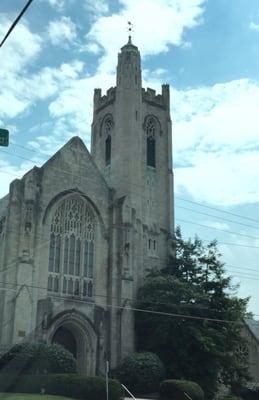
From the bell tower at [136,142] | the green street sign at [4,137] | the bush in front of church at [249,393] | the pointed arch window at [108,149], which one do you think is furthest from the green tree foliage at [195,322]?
the green street sign at [4,137]

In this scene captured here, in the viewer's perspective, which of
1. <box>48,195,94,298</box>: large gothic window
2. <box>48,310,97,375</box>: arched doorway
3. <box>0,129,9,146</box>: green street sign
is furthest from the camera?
<box>48,195,94,298</box>: large gothic window

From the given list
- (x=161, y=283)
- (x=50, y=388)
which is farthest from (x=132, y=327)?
(x=50, y=388)

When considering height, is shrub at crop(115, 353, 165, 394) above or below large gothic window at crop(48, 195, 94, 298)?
below

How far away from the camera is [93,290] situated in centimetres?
4178

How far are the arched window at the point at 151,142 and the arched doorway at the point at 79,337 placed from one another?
17248mm

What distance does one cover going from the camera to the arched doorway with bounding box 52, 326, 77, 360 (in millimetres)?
40875

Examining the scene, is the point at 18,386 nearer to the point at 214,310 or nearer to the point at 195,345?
the point at 195,345

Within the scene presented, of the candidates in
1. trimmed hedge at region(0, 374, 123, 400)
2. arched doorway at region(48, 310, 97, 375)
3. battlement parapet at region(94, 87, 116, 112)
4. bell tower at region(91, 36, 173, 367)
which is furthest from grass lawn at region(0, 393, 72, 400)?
battlement parapet at region(94, 87, 116, 112)

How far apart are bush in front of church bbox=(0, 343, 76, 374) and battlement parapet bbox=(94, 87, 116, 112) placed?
89.2 ft

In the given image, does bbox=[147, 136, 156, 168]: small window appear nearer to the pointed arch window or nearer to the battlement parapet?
the pointed arch window

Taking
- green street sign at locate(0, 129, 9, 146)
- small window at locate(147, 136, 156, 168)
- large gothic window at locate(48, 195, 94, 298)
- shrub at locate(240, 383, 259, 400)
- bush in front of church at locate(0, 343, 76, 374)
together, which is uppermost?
small window at locate(147, 136, 156, 168)

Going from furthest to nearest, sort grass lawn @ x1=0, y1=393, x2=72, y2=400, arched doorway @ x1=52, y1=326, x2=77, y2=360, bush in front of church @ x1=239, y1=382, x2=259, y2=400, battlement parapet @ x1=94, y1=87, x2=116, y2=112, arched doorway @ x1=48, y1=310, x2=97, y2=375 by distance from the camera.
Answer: battlement parapet @ x1=94, y1=87, x2=116, y2=112 < bush in front of church @ x1=239, y1=382, x2=259, y2=400 < arched doorway @ x1=52, y1=326, x2=77, y2=360 < arched doorway @ x1=48, y1=310, x2=97, y2=375 < grass lawn @ x1=0, y1=393, x2=72, y2=400

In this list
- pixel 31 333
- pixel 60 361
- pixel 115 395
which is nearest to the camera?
pixel 115 395

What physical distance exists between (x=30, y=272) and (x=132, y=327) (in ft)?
28.0
